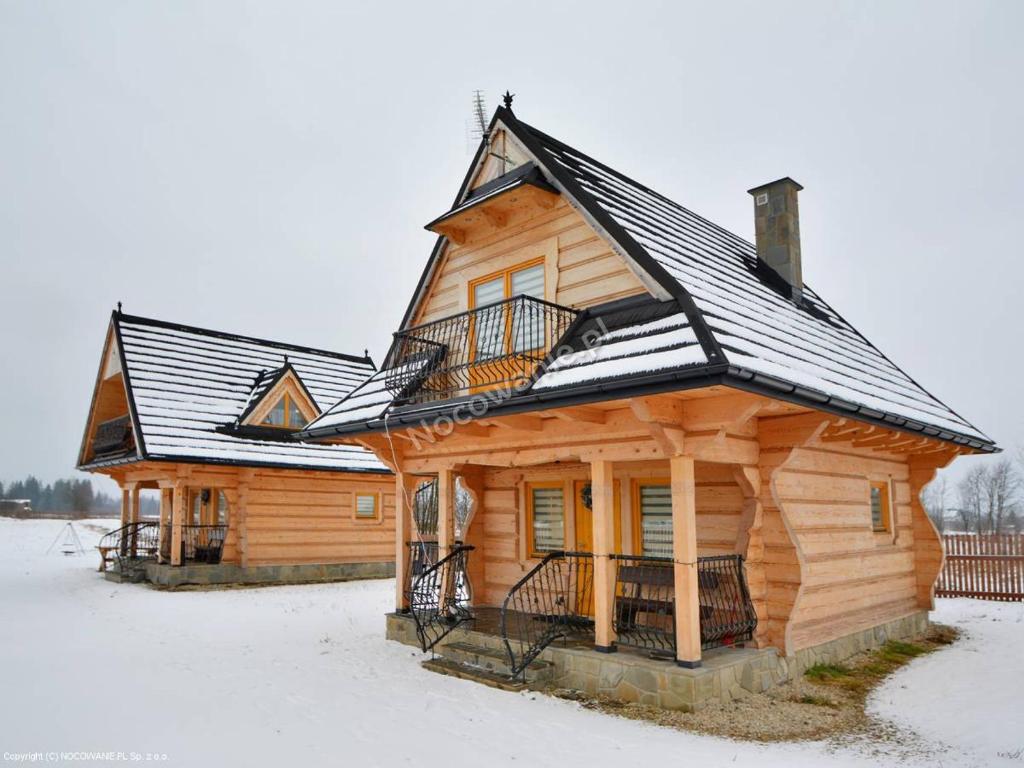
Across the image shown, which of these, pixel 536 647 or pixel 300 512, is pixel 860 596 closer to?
pixel 536 647

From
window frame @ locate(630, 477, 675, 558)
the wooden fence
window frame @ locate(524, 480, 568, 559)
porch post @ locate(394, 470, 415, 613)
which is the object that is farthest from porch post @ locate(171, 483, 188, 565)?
the wooden fence

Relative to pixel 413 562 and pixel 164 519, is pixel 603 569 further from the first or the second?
pixel 164 519

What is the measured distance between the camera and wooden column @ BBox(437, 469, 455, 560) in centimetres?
1056

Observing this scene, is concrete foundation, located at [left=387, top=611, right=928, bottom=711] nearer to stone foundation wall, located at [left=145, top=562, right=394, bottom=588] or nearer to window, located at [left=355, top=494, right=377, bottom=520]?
stone foundation wall, located at [left=145, top=562, right=394, bottom=588]

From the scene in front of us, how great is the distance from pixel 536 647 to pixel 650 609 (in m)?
1.36

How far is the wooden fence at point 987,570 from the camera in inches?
611

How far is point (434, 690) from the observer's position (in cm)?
824

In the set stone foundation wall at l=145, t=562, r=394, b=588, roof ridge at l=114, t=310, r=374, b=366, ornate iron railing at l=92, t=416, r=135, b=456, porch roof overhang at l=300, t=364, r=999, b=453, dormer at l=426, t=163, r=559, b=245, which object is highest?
roof ridge at l=114, t=310, r=374, b=366

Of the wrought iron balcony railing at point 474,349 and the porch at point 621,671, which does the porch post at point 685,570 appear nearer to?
the porch at point 621,671

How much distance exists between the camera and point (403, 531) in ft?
38.5

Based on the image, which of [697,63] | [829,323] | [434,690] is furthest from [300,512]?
[697,63]

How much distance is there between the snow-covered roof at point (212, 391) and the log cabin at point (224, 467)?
4 centimetres

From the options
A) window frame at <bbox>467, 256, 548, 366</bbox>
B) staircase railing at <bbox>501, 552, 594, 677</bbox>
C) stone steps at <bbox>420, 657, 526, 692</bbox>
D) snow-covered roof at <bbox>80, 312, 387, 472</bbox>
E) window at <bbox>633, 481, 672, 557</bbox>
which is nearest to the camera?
stone steps at <bbox>420, 657, 526, 692</bbox>

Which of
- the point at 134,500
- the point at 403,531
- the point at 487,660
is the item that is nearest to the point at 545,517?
the point at 403,531
